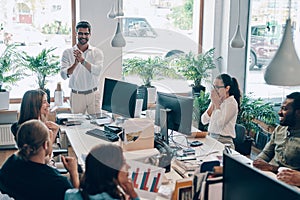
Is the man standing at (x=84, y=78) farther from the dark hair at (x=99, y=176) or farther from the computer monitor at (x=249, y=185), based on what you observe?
the computer monitor at (x=249, y=185)

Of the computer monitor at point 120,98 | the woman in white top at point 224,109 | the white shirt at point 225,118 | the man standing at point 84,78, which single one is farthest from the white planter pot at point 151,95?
the white shirt at point 225,118

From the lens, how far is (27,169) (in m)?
2.33

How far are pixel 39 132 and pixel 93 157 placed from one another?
0.62 m

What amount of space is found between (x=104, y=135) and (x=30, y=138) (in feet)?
4.37

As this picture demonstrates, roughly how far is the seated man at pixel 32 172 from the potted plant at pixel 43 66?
2969 mm

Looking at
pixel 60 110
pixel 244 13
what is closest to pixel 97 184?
pixel 60 110

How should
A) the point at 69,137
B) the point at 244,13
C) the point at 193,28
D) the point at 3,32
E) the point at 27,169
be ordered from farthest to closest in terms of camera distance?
1. the point at 193,28
2. the point at 244,13
3. the point at 3,32
4. the point at 69,137
5. the point at 27,169

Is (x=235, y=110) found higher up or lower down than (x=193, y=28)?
lower down

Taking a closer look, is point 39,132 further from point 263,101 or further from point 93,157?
point 263,101

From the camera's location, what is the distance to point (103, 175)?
1.97 m

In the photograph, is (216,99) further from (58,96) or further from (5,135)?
(5,135)

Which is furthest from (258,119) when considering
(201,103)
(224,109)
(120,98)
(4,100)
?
(4,100)

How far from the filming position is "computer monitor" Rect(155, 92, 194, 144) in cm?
332

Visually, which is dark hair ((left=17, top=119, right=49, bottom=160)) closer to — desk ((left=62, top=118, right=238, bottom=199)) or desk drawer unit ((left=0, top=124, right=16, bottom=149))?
desk ((left=62, top=118, right=238, bottom=199))
